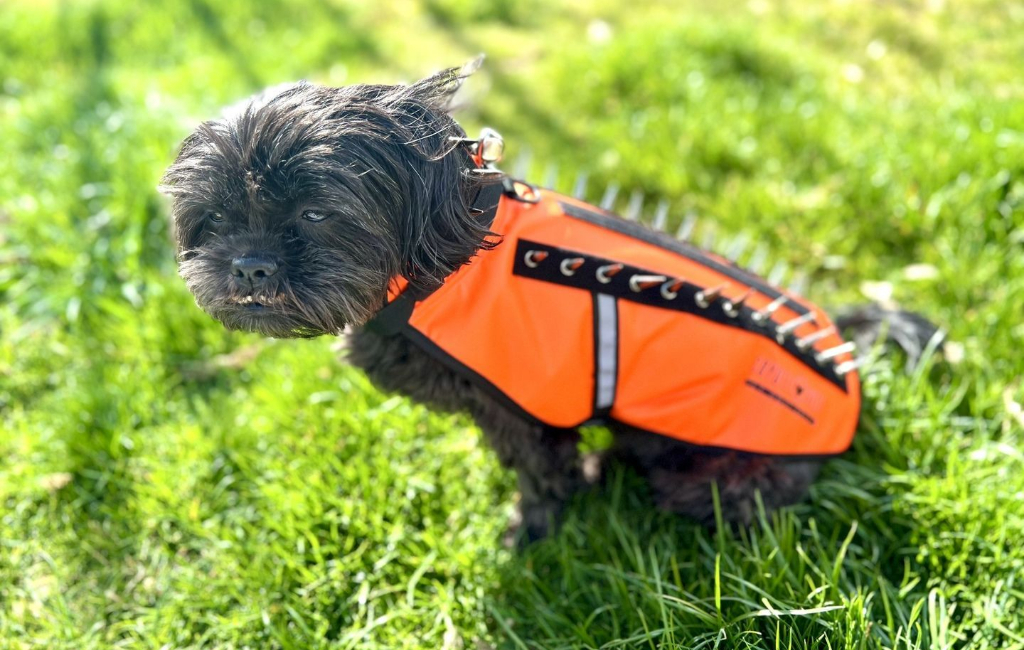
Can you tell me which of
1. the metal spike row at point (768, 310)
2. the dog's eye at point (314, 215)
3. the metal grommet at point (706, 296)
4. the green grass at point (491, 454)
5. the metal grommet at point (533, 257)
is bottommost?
the green grass at point (491, 454)

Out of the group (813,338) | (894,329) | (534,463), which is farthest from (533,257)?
(894,329)

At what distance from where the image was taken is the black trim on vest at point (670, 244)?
2238mm

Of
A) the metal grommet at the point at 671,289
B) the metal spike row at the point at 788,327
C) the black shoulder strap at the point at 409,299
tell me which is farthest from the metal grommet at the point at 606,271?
the metal spike row at the point at 788,327

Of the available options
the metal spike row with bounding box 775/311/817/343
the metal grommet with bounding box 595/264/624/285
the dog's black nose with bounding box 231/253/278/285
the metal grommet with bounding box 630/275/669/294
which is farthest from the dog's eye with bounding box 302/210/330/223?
the metal spike row with bounding box 775/311/817/343

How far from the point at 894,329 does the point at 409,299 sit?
1.92 m

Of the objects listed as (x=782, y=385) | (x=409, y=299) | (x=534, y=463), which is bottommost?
(x=534, y=463)

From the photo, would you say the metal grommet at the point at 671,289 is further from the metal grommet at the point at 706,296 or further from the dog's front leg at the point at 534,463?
the dog's front leg at the point at 534,463

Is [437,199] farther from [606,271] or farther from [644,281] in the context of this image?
[644,281]

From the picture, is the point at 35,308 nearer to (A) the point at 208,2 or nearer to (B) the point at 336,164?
(B) the point at 336,164

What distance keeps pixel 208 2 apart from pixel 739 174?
4510mm

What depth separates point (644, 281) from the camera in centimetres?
214

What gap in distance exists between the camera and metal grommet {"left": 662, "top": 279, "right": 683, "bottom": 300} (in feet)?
7.11

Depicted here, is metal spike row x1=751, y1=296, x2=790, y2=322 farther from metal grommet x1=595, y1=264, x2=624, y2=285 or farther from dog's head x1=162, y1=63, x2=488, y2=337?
dog's head x1=162, y1=63, x2=488, y2=337

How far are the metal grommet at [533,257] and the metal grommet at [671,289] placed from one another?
1.27 feet
